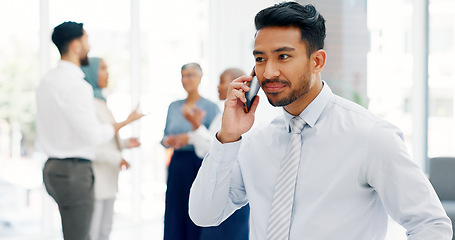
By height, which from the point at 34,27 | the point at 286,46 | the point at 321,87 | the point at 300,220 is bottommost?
the point at 300,220

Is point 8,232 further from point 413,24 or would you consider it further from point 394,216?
point 413,24

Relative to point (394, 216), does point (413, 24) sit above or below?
above

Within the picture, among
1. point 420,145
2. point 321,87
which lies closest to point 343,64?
point 420,145

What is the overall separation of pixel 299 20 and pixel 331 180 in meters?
0.40

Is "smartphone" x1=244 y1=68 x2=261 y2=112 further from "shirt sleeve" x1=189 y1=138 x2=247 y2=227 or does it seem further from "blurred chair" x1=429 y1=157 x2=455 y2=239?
"blurred chair" x1=429 y1=157 x2=455 y2=239

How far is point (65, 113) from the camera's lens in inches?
118

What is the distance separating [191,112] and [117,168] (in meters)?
0.73

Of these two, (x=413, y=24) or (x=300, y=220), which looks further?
(x=413, y=24)

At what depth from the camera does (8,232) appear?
4.53 m

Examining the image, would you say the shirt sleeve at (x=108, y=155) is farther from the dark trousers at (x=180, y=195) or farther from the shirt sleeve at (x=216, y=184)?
the shirt sleeve at (x=216, y=184)

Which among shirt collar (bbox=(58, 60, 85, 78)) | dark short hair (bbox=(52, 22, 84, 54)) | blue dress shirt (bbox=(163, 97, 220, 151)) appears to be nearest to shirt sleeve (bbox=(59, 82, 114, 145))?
shirt collar (bbox=(58, 60, 85, 78))

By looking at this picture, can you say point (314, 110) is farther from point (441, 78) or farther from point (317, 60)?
point (441, 78)

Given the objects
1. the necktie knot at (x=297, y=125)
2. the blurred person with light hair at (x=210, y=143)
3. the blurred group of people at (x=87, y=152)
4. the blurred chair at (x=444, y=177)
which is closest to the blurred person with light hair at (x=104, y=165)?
the blurred group of people at (x=87, y=152)

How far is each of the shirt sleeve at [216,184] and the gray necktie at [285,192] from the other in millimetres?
135
